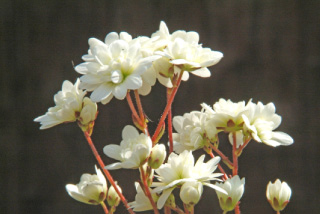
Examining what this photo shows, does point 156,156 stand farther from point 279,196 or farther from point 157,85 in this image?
point 157,85

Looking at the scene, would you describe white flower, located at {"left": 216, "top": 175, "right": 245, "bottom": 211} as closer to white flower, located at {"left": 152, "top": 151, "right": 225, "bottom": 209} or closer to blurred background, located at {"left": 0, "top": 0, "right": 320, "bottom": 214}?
white flower, located at {"left": 152, "top": 151, "right": 225, "bottom": 209}

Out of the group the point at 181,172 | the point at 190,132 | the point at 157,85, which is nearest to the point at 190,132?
the point at 190,132

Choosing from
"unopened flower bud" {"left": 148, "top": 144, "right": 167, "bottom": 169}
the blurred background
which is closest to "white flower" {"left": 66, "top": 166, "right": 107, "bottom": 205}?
"unopened flower bud" {"left": 148, "top": 144, "right": 167, "bottom": 169}

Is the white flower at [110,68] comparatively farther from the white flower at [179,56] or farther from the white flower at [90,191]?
the white flower at [90,191]

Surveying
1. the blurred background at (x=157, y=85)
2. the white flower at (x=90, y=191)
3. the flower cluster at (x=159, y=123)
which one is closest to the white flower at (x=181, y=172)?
the flower cluster at (x=159, y=123)

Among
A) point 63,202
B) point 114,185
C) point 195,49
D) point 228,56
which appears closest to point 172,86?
point 195,49

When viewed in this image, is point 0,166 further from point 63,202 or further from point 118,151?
point 118,151
